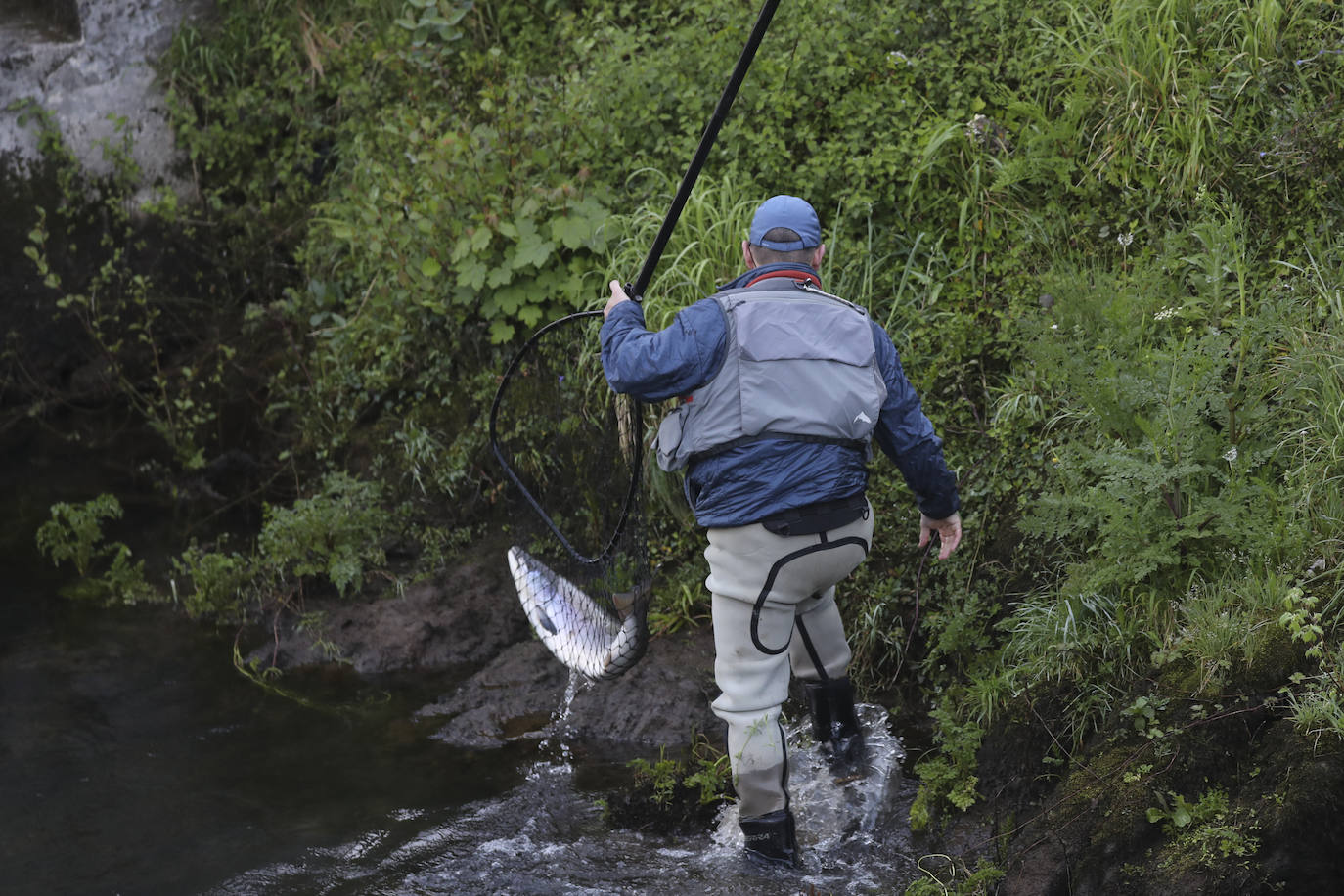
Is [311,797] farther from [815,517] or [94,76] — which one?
[94,76]

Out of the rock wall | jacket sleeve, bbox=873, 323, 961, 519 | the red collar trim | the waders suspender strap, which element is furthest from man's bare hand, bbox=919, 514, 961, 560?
the rock wall

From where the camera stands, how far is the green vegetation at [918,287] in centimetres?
371

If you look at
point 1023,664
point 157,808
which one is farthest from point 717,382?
point 157,808

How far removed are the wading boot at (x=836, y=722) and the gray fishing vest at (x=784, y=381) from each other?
1.08 m

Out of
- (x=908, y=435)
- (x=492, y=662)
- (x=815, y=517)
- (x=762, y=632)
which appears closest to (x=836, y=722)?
(x=762, y=632)

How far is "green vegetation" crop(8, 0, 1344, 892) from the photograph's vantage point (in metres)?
3.71

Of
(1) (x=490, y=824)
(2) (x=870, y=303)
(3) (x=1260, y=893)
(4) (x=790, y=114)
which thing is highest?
(4) (x=790, y=114)

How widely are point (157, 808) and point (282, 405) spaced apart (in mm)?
3456

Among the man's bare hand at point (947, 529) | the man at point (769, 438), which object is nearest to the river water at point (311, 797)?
the man at point (769, 438)

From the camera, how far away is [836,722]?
4258mm

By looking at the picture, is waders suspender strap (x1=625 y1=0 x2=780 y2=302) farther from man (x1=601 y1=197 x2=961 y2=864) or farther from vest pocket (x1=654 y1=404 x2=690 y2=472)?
vest pocket (x1=654 y1=404 x2=690 y2=472)

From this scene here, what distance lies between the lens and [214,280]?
27.7ft

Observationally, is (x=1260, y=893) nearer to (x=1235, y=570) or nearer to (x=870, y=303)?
(x=1235, y=570)

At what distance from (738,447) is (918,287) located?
2545 millimetres
